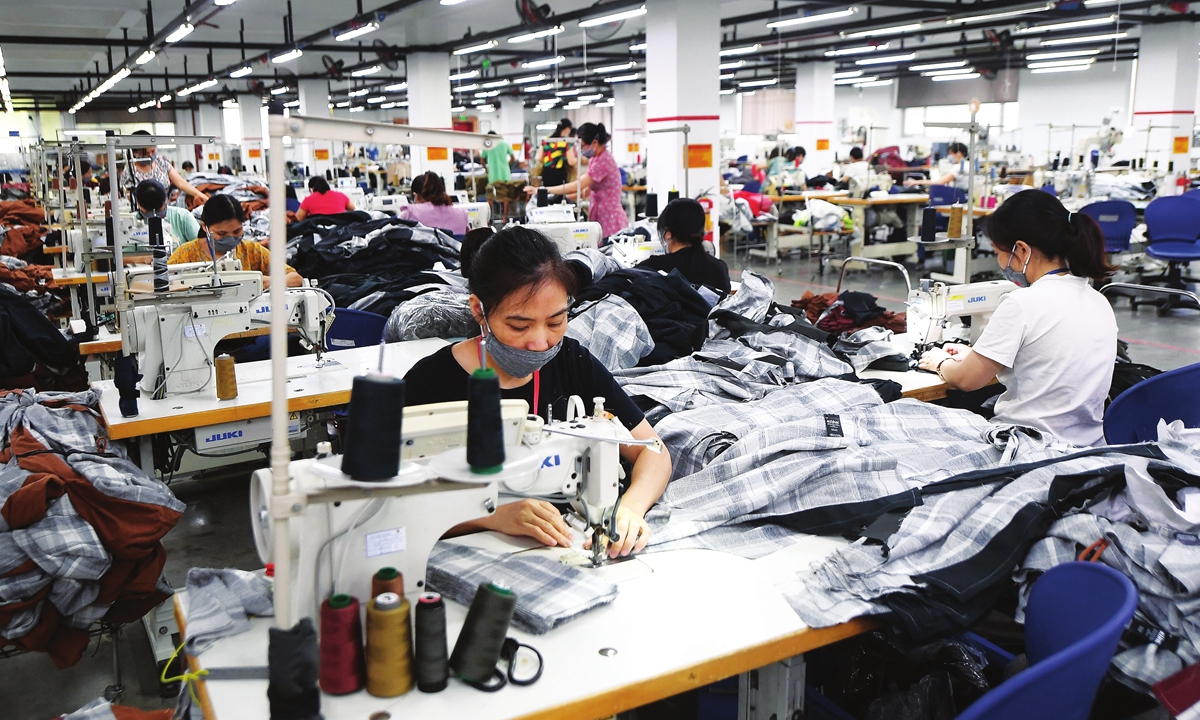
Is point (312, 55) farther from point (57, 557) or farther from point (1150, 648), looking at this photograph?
point (1150, 648)

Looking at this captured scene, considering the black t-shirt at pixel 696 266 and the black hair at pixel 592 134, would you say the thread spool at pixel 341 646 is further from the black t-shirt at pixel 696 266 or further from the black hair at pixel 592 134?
the black hair at pixel 592 134

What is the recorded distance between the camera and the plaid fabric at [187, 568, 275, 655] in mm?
1346

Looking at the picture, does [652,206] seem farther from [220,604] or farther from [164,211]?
[220,604]

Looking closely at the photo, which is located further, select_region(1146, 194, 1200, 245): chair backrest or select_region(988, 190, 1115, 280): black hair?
select_region(1146, 194, 1200, 245): chair backrest

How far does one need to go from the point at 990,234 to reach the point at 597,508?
183cm

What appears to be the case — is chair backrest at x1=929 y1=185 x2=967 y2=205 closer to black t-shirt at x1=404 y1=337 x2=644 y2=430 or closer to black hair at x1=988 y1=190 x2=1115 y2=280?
black hair at x1=988 y1=190 x2=1115 y2=280

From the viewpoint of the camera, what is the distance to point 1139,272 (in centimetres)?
884

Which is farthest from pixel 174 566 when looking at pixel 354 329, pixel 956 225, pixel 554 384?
pixel 956 225

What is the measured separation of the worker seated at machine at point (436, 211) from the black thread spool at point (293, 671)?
565 centimetres

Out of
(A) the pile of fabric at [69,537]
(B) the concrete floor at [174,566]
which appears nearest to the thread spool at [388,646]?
(A) the pile of fabric at [69,537]

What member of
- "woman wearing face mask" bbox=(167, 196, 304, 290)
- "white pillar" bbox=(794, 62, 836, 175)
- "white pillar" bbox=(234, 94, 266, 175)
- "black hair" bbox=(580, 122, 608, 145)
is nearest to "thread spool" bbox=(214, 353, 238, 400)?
"woman wearing face mask" bbox=(167, 196, 304, 290)

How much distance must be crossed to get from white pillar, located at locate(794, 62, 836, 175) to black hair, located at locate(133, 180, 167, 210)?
556 inches

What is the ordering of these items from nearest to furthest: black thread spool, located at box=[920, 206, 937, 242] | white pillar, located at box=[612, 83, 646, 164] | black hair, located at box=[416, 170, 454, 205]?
1. black thread spool, located at box=[920, 206, 937, 242]
2. black hair, located at box=[416, 170, 454, 205]
3. white pillar, located at box=[612, 83, 646, 164]

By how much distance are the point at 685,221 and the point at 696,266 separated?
0.72 feet
